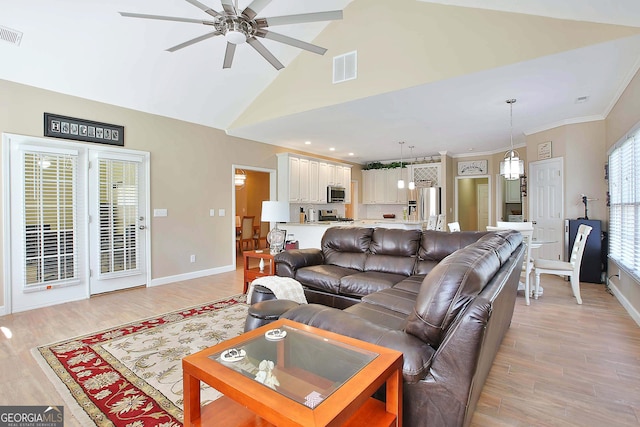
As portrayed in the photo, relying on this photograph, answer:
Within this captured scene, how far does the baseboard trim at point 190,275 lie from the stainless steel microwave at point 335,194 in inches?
125

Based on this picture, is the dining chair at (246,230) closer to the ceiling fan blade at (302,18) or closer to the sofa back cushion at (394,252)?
the sofa back cushion at (394,252)

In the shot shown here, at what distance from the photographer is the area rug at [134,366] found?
1.84 meters

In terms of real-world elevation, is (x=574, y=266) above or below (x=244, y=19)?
below

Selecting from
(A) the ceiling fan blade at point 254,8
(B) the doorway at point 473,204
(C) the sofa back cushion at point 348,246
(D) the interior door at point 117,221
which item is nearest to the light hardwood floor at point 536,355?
(D) the interior door at point 117,221

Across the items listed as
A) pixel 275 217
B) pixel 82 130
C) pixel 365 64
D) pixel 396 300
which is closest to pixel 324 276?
pixel 396 300

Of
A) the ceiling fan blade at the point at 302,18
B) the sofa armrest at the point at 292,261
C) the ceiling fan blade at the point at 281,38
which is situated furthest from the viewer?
the sofa armrest at the point at 292,261

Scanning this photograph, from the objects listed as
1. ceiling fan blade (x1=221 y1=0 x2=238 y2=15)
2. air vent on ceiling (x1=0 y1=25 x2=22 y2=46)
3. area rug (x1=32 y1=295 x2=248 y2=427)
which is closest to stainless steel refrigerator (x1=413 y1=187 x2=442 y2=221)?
area rug (x1=32 y1=295 x2=248 y2=427)

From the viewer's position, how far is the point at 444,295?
1353 mm

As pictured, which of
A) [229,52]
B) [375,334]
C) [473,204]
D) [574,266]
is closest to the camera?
[375,334]

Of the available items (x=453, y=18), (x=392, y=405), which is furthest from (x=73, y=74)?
(x=392, y=405)

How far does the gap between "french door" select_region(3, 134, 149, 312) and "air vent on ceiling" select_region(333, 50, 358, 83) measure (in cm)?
313

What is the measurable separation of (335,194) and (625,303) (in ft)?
19.1

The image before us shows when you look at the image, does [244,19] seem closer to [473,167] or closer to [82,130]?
[82,130]

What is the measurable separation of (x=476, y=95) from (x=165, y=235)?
5017 millimetres
